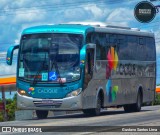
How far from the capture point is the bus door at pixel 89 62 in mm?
28969

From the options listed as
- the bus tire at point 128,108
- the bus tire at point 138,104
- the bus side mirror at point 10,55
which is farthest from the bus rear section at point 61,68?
the bus tire at point 128,108

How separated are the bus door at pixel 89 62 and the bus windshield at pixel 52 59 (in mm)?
567

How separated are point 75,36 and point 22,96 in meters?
3.17

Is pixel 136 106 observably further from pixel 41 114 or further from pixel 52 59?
pixel 52 59

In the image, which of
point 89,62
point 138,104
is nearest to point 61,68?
point 89,62

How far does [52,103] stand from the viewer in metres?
28.5

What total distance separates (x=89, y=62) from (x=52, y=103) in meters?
2.30

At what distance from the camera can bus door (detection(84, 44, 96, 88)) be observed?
28969 millimetres

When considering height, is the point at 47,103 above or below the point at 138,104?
above

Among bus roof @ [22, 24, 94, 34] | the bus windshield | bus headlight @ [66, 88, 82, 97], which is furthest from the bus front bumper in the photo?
bus roof @ [22, 24, 94, 34]

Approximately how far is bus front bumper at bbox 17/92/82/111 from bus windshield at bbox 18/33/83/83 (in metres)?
0.75

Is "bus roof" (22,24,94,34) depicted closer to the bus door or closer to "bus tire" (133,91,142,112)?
the bus door

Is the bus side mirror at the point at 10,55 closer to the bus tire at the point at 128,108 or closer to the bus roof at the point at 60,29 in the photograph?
the bus roof at the point at 60,29

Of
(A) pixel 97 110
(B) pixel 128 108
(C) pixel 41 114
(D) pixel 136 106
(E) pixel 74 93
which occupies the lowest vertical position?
(B) pixel 128 108
